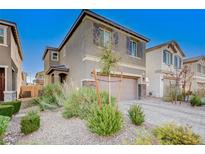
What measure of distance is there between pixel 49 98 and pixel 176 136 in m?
4.95

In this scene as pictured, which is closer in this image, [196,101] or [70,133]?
[70,133]

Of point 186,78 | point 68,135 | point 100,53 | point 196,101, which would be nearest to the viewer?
point 68,135

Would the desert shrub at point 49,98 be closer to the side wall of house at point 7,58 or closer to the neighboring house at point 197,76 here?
the side wall of house at point 7,58

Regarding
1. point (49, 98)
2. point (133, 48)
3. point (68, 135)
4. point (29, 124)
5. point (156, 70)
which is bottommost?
point (68, 135)

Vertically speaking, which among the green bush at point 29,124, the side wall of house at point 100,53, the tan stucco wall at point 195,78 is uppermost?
the side wall of house at point 100,53

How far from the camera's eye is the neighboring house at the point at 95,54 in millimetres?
6531

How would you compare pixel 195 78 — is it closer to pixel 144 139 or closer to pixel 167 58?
pixel 167 58

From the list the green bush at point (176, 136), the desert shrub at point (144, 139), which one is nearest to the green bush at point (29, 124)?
the desert shrub at point (144, 139)

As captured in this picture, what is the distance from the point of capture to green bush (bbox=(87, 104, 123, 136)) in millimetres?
3512

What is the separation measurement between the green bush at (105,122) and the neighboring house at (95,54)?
2097mm

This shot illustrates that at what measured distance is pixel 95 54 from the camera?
21.8ft

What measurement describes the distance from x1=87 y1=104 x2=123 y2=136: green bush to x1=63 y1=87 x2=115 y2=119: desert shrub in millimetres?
894

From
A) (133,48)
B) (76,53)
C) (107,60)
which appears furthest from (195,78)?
(76,53)
